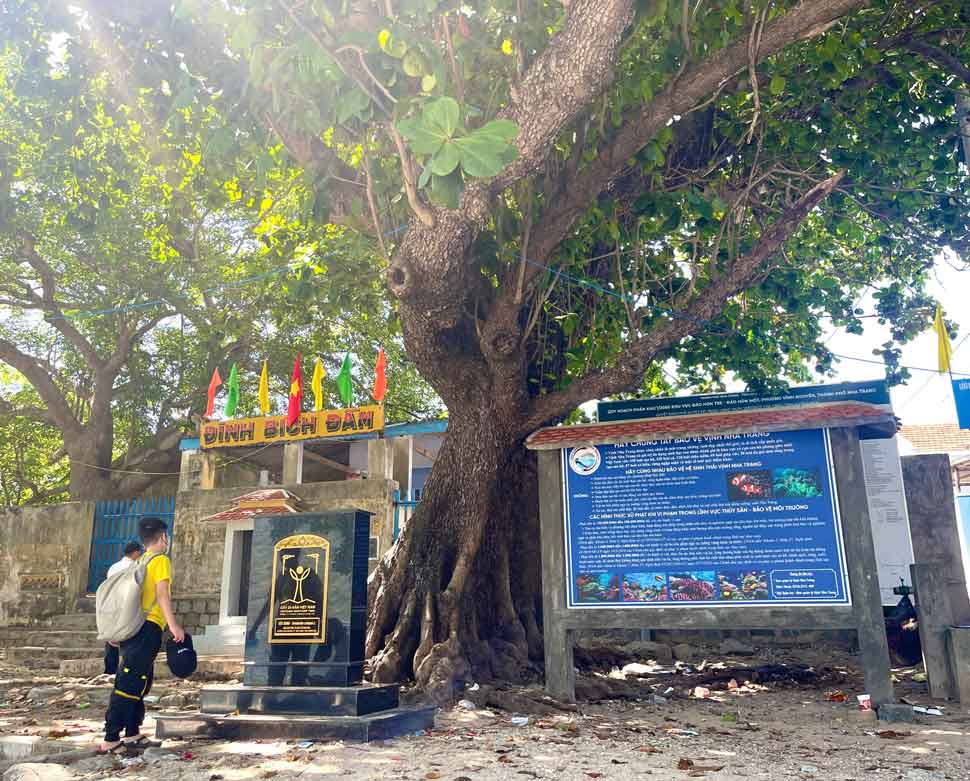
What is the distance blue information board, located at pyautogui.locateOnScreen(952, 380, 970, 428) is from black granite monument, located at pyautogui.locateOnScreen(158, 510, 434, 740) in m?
7.00

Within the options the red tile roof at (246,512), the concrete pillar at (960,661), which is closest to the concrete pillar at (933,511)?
the concrete pillar at (960,661)

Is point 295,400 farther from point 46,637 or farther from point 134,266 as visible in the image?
point 46,637

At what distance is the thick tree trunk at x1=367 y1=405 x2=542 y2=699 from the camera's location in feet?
25.8

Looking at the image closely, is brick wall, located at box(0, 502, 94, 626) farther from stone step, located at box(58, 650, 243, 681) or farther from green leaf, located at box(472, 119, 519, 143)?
green leaf, located at box(472, 119, 519, 143)

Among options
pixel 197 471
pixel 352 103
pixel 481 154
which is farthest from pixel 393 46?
pixel 197 471

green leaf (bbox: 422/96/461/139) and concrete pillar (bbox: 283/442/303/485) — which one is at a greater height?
green leaf (bbox: 422/96/461/139)

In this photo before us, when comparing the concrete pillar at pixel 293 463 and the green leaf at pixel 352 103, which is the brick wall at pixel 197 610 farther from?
the green leaf at pixel 352 103

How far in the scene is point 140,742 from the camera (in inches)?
212

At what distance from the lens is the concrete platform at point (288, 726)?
569 centimetres

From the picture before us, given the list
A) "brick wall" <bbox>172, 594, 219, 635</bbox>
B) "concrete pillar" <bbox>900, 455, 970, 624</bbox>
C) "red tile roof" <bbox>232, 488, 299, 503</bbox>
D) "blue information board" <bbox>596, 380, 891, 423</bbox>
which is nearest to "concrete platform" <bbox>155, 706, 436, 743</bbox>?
"blue information board" <bbox>596, 380, 891, 423</bbox>

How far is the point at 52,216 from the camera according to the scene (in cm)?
1443

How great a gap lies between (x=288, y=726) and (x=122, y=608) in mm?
1462

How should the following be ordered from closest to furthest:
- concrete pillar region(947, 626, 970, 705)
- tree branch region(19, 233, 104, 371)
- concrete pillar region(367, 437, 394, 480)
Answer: concrete pillar region(947, 626, 970, 705), concrete pillar region(367, 437, 394, 480), tree branch region(19, 233, 104, 371)

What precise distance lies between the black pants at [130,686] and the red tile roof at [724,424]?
384cm
